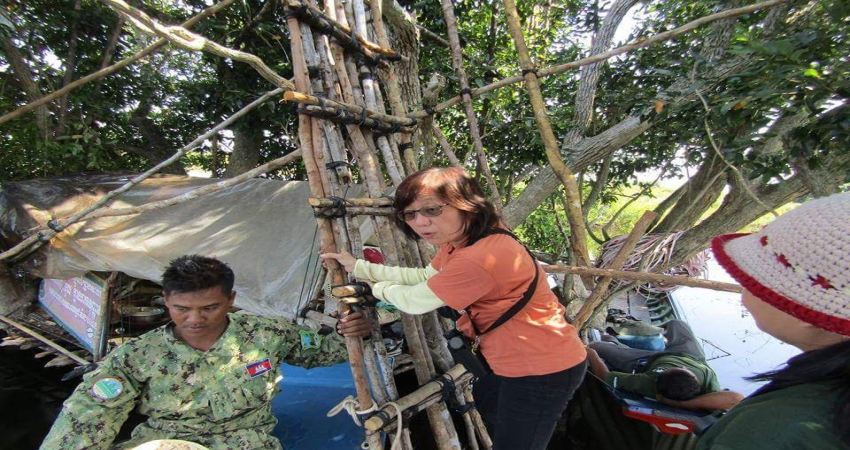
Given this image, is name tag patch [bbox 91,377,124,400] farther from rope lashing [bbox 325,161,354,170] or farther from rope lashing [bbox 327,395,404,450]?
rope lashing [bbox 325,161,354,170]

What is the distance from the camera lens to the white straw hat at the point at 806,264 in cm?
73

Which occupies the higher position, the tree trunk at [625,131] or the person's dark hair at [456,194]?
the tree trunk at [625,131]

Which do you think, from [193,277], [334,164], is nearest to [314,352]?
[193,277]

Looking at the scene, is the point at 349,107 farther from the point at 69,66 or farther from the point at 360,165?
the point at 69,66

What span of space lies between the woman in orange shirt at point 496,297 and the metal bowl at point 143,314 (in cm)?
406

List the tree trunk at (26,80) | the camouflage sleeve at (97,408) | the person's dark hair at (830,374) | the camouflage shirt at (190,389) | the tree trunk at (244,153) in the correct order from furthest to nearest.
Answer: the tree trunk at (244,153) → the tree trunk at (26,80) → the camouflage shirt at (190,389) → the camouflage sleeve at (97,408) → the person's dark hair at (830,374)

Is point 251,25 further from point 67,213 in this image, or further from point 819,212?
point 819,212

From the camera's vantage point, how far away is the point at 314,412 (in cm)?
271

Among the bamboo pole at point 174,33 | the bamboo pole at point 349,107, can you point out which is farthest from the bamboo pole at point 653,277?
the bamboo pole at point 174,33

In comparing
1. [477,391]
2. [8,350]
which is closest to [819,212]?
[477,391]

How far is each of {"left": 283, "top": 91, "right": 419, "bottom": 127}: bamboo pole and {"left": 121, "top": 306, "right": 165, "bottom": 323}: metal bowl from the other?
3.93 metres

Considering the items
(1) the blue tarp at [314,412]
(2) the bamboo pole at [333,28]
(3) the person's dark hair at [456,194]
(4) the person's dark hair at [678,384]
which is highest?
(2) the bamboo pole at [333,28]

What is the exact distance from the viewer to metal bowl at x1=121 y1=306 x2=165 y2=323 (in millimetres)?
4441

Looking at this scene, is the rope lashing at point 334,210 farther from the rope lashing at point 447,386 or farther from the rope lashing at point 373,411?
the rope lashing at point 447,386
